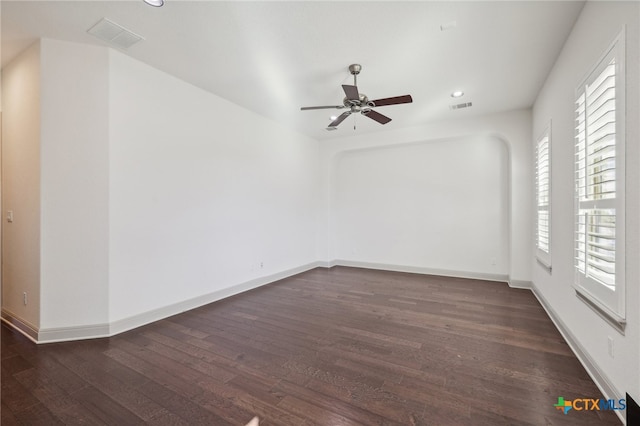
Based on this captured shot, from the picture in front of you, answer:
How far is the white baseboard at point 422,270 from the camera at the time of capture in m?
5.21

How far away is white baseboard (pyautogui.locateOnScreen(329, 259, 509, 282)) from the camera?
5.21 m

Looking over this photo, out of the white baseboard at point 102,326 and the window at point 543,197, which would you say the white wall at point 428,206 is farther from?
the white baseboard at point 102,326

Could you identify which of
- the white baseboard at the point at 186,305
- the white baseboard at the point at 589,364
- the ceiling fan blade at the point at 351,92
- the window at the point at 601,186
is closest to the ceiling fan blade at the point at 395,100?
the ceiling fan blade at the point at 351,92

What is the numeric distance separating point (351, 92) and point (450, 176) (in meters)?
3.46

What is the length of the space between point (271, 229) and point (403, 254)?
2917 millimetres

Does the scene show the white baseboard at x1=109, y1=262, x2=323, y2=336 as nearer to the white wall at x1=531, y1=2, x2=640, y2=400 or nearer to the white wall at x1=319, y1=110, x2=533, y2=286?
the white wall at x1=319, y1=110, x2=533, y2=286

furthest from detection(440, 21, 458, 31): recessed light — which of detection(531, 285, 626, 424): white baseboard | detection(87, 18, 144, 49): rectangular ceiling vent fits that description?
detection(531, 285, 626, 424): white baseboard

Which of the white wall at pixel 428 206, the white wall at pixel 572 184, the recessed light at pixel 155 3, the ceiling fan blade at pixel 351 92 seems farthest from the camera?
the white wall at pixel 428 206

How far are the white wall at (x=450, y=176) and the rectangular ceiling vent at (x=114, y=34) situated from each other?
170 inches

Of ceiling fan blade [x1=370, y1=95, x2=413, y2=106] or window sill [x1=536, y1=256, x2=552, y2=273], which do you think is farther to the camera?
window sill [x1=536, y1=256, x2=552, y2=273]

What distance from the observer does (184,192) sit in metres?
3.68

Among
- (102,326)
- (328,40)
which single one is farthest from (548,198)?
(102,326)

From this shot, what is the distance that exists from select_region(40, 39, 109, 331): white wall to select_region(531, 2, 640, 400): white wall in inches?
170

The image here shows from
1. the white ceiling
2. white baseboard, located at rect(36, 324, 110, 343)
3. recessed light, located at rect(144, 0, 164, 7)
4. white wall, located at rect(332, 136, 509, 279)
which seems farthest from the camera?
white wall, located at rect(332, 136, 509, 279)
